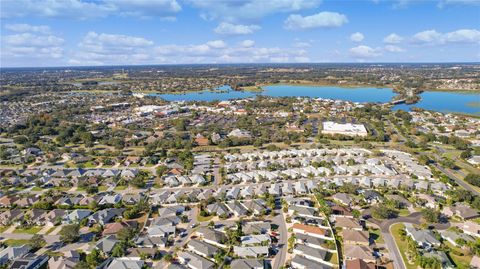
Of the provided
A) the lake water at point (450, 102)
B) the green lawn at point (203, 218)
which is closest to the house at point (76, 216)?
the green lawn at point (203, 218)

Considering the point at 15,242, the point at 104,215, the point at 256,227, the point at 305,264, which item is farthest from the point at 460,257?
the point at 15,242

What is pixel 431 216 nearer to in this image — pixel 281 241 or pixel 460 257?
pixel 460 257

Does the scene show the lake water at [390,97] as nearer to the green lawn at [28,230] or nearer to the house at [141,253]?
the house at [141,253]

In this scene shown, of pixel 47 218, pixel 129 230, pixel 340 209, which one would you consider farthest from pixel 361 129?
pixel 47 218

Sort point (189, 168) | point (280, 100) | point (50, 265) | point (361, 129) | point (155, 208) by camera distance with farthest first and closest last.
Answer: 1. point (280, 100)
2. point (361, 129)
3. point (189, 168)
4. point (155, 208)
5. point (50, 265)

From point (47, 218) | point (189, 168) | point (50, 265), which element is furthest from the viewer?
point (189, 168)

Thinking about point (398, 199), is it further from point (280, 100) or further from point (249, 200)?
point (280, 100)
